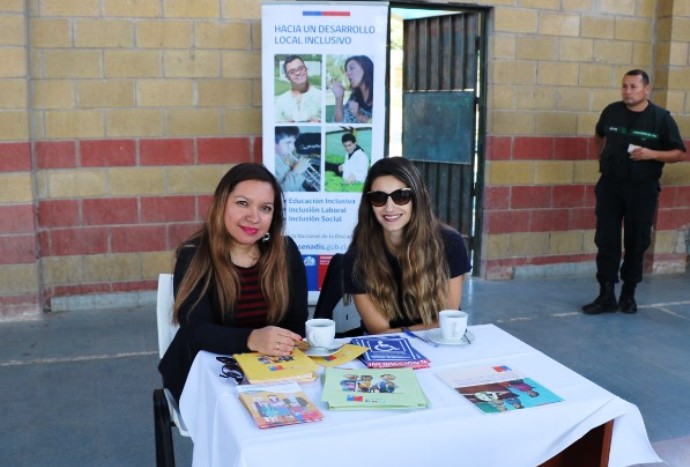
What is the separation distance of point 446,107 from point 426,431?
14.8 feet

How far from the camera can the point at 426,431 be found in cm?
137

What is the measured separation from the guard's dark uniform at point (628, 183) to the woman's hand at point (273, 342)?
3.43 meters

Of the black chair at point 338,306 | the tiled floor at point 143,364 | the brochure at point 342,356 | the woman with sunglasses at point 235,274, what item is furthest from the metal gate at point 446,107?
the brochure at point 342,356

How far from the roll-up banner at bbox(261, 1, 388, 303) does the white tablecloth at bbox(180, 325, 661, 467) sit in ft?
9.26

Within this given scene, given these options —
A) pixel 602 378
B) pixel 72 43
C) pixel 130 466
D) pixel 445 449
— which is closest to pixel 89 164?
pixel 72 43

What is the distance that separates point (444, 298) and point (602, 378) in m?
1.69

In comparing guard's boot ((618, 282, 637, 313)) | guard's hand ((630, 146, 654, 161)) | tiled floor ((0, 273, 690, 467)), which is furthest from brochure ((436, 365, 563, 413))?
guard's boot ((618, 282, 637, 313))

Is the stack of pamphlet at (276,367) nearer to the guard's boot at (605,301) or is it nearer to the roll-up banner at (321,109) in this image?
the roll-up banner at (321,109)

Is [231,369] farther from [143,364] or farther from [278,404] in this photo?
[143,364]

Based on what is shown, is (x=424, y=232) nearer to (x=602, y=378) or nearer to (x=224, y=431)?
(x=224, y=431)

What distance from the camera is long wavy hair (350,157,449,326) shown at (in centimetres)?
221

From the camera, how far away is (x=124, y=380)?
344cm

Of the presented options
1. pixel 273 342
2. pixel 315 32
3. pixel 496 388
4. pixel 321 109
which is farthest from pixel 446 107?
pixel 496 388

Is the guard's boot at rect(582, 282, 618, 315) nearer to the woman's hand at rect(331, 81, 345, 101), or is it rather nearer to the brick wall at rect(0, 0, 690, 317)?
the brick wall at rect(0, 0, 690, 317)
